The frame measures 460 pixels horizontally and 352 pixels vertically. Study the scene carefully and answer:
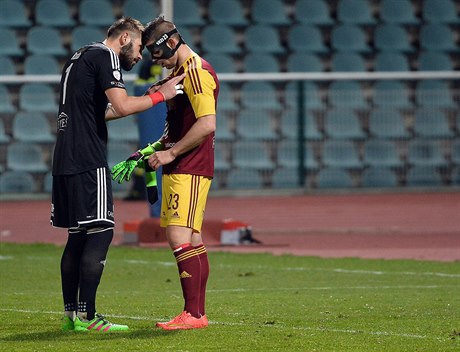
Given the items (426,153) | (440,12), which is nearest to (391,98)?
(426,153)

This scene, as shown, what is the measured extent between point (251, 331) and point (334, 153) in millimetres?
14991

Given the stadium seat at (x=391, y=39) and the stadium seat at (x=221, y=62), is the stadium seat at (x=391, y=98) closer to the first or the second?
the stadium seat at (x=391, y=39)

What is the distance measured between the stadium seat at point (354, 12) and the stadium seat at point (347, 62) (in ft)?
2.96

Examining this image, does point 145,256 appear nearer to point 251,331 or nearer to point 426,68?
point 251,331

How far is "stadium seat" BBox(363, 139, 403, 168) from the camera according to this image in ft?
75.6

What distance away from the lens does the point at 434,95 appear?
23.2m

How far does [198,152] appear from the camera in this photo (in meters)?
8.22

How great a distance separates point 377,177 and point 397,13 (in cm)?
447

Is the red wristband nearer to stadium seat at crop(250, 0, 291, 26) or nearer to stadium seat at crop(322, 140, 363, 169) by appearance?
stadium seat at crop(322, 140, 363, 169)

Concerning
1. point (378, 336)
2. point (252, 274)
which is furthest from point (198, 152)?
point (252, 274)

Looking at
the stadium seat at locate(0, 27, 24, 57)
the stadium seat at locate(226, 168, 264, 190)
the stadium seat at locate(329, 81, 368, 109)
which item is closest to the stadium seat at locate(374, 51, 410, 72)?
the stadium seat at locate(329, 81, 368, 109)

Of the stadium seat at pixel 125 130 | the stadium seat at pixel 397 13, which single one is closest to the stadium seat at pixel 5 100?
the stadium seat at pixel 125 130

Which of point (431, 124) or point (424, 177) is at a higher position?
point (431, 124)

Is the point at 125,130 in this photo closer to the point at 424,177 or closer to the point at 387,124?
the point at 387,124
